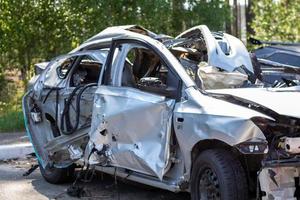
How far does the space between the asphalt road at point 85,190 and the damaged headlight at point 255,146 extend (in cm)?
208

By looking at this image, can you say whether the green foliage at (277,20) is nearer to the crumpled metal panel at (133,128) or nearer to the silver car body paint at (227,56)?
the silver car body paint at (227,56)

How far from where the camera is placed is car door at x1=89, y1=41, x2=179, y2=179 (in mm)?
5754

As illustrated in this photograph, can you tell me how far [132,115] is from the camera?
6.11m

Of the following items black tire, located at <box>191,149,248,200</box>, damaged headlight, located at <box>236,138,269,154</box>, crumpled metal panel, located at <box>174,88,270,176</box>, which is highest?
crumpled metal panel, located at <box>174,88,270,176</box>

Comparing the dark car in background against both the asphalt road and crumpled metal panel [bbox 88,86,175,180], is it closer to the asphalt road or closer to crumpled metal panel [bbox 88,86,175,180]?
crumpled metal panel [bbox 88,86,175,180]

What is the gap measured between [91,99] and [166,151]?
169cm

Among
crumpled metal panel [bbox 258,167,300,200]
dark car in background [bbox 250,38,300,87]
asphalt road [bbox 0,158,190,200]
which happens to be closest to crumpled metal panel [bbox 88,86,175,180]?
asphalt road [bbox 0,158,190,200]

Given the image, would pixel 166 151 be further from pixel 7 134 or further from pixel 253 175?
pixel 7 134

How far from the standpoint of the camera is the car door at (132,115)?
227 inches

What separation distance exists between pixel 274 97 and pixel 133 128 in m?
1.59

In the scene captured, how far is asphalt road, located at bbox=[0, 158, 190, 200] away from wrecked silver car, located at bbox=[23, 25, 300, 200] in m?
0.31

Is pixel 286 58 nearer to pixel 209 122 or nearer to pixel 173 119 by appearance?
pixel 173 119

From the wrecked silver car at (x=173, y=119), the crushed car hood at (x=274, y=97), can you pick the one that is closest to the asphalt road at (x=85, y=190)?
the wrecked silver car at (x=173, y=119)

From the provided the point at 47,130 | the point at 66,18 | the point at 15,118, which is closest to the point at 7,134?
the point at 15,118
